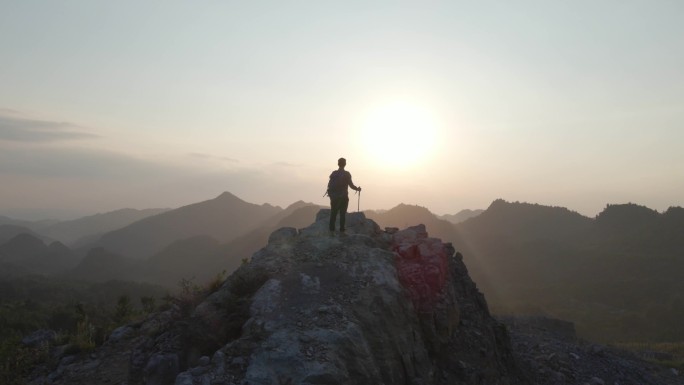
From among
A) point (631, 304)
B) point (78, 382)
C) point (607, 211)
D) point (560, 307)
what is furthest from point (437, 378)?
point (607, 211)

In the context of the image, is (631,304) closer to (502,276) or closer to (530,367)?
(502,276)

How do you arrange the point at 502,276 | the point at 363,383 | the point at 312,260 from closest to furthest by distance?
the point at 363,383 → the point at 312,260 → the point at 502,276

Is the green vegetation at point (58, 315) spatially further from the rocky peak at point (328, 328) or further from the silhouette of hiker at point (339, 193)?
the silhouette of hiker at point (339, 193)

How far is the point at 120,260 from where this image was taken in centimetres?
11081

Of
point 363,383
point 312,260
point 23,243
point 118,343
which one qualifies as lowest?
point 23,243

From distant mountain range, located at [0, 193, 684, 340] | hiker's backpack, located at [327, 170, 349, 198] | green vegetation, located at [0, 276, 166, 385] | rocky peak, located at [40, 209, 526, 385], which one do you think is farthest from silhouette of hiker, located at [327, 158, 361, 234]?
distant mountain range, located at [0, 193, 684, 340]

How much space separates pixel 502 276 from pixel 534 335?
68.9 meters

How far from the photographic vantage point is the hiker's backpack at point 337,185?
47.8ft

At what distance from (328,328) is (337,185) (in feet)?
18.9

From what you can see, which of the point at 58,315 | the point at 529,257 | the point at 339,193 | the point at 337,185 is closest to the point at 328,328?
the point at 339,193

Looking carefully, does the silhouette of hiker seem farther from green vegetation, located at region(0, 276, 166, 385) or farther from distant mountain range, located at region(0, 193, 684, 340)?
distant mountain range, located at region(0, 193, 684, 340)

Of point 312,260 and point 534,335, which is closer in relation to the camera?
A: point 312,260

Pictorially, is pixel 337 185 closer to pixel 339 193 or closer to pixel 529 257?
pixel 339 193

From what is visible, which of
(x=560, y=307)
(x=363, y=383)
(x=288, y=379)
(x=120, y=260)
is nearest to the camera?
(x=288, y=379)
